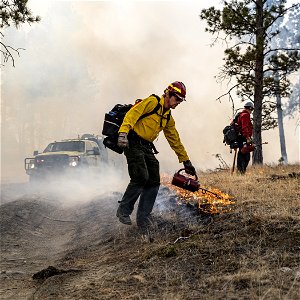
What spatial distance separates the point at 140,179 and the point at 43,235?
2.74m

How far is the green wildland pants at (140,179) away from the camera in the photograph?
6332 millimetres

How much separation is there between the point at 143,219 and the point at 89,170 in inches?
369

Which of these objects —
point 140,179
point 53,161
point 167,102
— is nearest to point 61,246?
point 140,179

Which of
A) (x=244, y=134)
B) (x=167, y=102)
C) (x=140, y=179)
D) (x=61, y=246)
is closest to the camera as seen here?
(x=140, y=179)

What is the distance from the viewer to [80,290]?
13.0 feet

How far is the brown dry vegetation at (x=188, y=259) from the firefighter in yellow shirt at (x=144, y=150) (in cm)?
32

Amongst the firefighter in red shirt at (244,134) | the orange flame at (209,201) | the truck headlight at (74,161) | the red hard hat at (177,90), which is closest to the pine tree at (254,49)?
the firefighter in red shirt at (244,134)

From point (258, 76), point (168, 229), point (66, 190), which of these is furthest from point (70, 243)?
point (258, 76)

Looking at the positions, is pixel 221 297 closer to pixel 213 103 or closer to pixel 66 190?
pixel 66 190

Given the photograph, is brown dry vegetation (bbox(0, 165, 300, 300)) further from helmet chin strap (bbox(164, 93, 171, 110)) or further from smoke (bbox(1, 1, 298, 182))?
smoke (bbox(1, 1, 298, 182))

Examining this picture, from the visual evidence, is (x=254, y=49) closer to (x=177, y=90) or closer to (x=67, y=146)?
(x=67, y=146)

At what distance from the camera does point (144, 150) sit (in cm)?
654

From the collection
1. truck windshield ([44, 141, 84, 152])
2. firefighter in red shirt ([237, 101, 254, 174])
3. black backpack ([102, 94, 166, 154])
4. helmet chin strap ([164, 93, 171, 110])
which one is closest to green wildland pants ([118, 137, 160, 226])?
black backpack ([102, 94, 166, 154])

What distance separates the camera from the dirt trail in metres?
4.73
